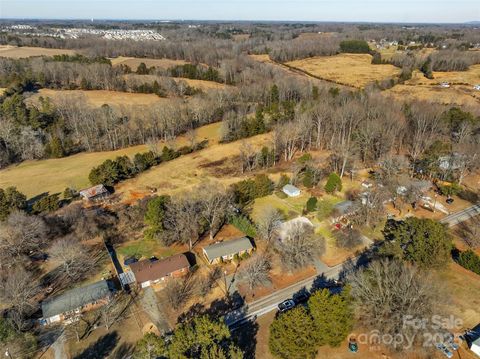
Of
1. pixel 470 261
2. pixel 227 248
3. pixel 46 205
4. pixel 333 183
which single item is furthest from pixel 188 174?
pixel 470 261

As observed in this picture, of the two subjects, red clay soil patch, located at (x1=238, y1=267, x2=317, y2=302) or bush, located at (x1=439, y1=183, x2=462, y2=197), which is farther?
bush, located at (x1=439, y1=183, x2=462, y2=197)

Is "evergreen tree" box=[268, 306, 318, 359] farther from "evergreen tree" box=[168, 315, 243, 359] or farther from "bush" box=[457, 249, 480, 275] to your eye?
"bush" box=[457, 249, 480, 275]

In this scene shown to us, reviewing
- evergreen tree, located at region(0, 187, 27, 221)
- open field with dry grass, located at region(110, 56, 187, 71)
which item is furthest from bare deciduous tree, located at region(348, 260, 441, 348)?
open field with dry grass, located at region(110, 56, 187, 71)

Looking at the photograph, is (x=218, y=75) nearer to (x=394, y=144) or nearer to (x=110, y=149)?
(x=110, y=149)

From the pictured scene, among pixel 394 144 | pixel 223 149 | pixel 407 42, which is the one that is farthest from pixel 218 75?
pixel 407 42

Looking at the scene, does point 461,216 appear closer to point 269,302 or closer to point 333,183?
point 333,183

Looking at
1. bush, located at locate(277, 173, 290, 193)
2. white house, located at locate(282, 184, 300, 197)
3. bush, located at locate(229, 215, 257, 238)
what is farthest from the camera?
bush, located at locate(277, 173, 290, 193)
